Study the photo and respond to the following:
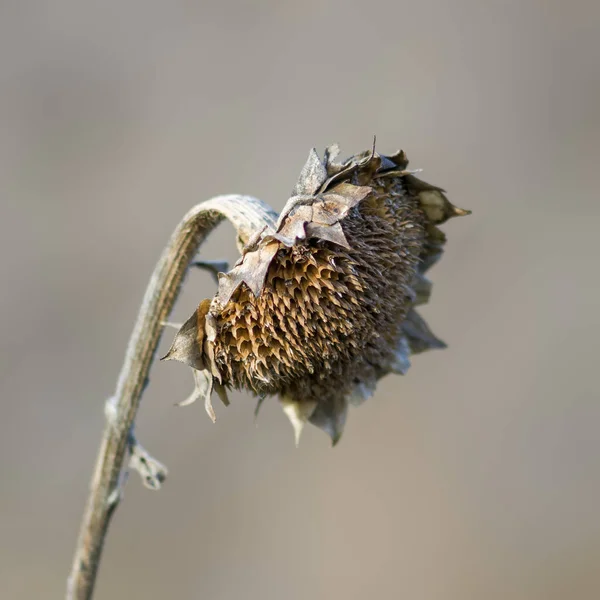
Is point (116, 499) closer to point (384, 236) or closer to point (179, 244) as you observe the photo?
point (179, 244)

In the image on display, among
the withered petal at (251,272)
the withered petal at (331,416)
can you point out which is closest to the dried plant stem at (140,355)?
the withered petal at (251,272)

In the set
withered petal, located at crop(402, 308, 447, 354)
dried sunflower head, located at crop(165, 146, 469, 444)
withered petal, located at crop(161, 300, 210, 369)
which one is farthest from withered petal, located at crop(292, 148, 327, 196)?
withered petal, located at crop(402, 308, 447, 354)

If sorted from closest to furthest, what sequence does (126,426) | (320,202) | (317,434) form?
(320,202)
(126,426)
(317,434)

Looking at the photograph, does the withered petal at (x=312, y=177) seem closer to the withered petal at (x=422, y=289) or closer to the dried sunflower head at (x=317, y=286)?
the dried sunflower head at (x=317, y=286)

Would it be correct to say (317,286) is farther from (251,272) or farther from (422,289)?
(422,289)

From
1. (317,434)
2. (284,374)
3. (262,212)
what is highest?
(262,212)

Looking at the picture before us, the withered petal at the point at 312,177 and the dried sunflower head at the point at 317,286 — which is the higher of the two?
the withered petal at the point at 312,177

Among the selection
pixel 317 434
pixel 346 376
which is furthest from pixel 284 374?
pixel 317 434
